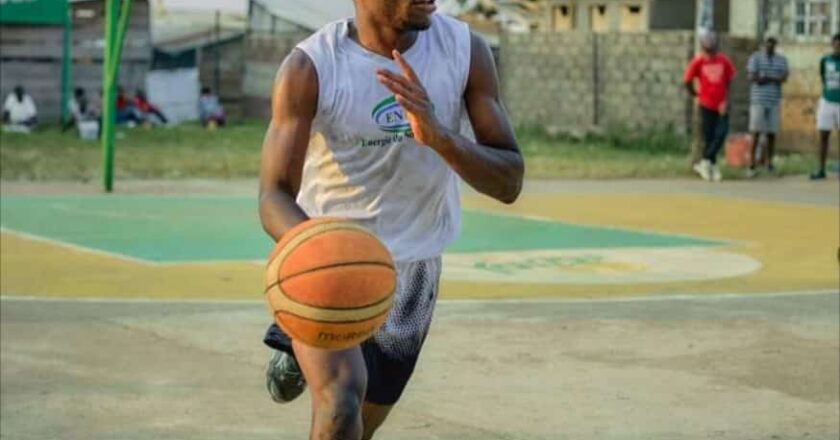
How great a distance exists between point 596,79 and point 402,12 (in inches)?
1064

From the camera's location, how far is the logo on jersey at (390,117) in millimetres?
6199

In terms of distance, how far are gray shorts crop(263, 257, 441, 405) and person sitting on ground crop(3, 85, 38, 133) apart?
28.9 metres

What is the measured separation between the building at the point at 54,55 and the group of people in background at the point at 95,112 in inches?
13.9

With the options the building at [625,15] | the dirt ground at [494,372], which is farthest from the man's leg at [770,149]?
the building at [625,15]

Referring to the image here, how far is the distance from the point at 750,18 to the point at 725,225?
1561 cm

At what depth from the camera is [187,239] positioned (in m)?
16.9

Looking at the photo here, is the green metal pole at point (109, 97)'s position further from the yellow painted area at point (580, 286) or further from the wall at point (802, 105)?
the wall at point (802, 105)

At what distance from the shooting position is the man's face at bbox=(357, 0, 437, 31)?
617 cm

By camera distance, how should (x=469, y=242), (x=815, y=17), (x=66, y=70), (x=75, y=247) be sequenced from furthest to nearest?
(x=66, y=70) → (x=815, y=17) → (x=469, y=242) → (x=75, y=247)

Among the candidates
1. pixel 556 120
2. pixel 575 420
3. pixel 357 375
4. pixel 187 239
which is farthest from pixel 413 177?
pixel 556 120

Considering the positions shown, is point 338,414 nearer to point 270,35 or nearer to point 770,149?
point 770,149

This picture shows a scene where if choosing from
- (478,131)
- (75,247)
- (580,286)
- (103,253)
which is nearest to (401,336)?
(478,131)

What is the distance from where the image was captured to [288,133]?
616cm

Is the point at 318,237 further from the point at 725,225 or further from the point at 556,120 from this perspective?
the point at 556,120
